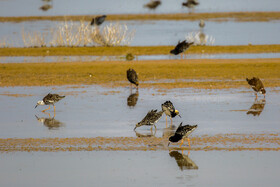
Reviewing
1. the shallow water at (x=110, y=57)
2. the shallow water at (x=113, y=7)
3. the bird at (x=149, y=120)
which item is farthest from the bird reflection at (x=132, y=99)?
the shallow water at (x=113, y=7)

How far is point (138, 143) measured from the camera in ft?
47.7

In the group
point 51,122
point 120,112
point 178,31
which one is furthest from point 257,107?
point 178,31

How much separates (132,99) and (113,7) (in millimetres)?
52337

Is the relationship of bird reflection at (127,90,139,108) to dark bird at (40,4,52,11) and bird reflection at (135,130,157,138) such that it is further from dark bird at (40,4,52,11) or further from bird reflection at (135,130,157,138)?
dark bird at (40,4,52,11)

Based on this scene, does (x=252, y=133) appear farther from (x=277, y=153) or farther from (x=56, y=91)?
(x=56, y=91)

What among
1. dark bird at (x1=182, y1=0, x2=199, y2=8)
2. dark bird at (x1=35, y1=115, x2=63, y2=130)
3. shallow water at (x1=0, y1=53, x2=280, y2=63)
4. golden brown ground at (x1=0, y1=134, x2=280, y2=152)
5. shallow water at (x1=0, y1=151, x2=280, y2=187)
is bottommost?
shallow water at (x1=0, y1=151, x2=280, y2=187)

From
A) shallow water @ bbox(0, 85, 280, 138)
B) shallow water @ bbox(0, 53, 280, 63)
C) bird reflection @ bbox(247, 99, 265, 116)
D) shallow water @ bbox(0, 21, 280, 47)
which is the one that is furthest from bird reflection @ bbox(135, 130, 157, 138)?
shallow water @ bbox(0, 21, 280, 47)

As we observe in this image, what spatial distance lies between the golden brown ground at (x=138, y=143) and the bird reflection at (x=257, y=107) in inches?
125

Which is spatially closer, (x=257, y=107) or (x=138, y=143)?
(x=138, y=143)

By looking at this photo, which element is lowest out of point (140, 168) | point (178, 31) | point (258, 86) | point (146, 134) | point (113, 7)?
point (140, 168)

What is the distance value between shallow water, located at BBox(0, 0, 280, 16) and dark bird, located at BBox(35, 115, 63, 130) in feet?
153

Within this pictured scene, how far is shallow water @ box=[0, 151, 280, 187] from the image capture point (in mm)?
11445

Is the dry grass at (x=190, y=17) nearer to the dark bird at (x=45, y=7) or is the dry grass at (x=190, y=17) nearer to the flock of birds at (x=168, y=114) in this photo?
the dark bird at (x=45, y=7)

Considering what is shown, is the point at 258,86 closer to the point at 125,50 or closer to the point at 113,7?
the point at 125,50
